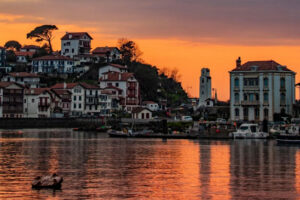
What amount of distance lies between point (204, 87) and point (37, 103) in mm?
44315

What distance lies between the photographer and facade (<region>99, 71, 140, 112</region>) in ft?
626

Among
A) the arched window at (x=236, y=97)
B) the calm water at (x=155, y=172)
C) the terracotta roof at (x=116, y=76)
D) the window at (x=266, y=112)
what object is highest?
the terracotta roof at (x=116, y=76)

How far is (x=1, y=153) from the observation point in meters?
79.4

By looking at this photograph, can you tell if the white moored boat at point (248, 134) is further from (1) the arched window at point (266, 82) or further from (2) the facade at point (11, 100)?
(2) the facade at point (11, 100)

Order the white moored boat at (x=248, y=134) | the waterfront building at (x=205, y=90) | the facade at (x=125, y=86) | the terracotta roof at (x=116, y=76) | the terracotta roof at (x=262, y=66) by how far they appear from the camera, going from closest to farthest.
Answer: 1. the white moored boat at (x=248, y=134)
2. the terracotta roof at (x=262, y=66)
3. the waterfront building at (x=205, y=90)
4. the facade at (x=125, y=86)
5. the terracotta roof at (x=116, y=76)

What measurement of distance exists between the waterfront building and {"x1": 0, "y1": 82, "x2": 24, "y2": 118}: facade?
47328 millimetres

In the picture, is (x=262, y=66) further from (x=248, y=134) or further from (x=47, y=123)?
(x=47, y=123)

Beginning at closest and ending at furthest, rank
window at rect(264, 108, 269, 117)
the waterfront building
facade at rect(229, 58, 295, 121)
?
1. facade at rect(229, 58, 295, 121)
2. window at rect(264, 108, 269, 117)
3. the waterfront building

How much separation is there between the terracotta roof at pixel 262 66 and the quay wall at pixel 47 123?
46.3 meters

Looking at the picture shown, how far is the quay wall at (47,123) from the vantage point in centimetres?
16700

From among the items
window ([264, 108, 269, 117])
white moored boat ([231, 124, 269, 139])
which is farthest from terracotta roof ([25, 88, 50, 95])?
white moored boat ([231, 124, 269, 139])

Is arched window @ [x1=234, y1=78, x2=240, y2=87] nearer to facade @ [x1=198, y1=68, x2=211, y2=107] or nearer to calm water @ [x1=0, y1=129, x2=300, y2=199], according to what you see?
facade @ [x1=198, y1=68, x2=211, y2=107]

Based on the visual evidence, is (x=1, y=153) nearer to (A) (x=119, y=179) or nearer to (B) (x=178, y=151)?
(B) (x=178, y=151)

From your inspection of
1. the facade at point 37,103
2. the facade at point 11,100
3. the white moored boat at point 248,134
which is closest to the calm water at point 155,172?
the white moored boat at point 248,134
